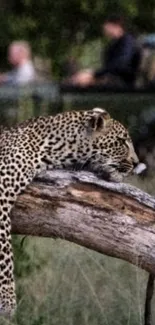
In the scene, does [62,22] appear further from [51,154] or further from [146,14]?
[51,154]

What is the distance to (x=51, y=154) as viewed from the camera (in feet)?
21.5

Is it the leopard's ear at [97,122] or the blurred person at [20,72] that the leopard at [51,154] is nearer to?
the leopard's ear at [97,122]

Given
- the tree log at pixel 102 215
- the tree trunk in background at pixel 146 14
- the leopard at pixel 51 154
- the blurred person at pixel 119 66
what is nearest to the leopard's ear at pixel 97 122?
the leopard at pixel 51 154

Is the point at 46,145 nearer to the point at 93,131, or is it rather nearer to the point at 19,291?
the point at 93,131

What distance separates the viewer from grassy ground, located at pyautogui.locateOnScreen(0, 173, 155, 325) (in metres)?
6.68

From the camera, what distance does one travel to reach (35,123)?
6688mm

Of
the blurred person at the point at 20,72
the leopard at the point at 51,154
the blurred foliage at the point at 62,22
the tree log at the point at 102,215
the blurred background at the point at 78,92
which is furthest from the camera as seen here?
the blurred foliage at the point at 62,22

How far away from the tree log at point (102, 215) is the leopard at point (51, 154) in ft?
0.57

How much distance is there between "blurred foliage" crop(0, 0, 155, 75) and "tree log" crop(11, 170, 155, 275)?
18.6 ft

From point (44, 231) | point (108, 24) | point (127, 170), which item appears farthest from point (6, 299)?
point (108, 24)

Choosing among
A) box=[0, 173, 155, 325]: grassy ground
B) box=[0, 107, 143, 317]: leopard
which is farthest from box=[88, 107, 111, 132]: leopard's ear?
box=[0, 173, 155, 325]: grassy ground

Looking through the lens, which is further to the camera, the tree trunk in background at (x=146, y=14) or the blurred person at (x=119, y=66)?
the tree trunk in background at (x=146, y=14)

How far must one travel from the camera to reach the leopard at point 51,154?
255 inches

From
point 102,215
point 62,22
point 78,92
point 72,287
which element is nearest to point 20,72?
point 78,92
